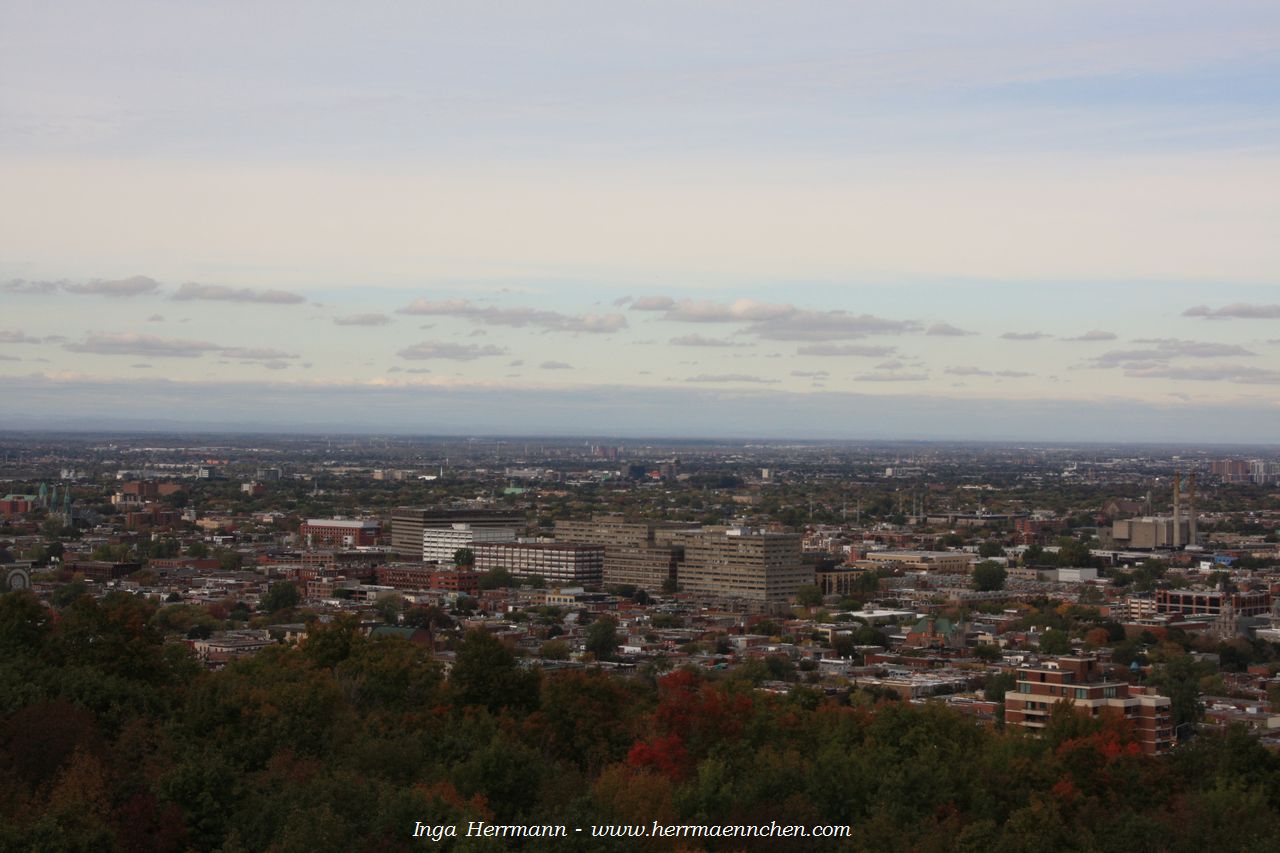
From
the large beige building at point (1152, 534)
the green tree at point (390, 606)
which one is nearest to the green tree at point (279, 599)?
the green tree at point (390, 606)

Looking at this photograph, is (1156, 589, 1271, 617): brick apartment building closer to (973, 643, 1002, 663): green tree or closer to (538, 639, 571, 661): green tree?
(973, 643, 1002, 663): green tree

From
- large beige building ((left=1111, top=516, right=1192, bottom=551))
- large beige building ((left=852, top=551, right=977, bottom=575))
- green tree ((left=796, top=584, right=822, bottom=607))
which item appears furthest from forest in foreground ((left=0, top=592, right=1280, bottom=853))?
large beige building ((left=1111, top=516, right=1192, bottom=551))

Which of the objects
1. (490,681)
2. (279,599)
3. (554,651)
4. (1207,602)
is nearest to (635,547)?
(279,599)

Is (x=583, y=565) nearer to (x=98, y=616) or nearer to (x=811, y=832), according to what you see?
(x=98, y=616)

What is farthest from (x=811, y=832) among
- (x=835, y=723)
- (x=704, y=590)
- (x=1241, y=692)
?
(x=704, y=590)

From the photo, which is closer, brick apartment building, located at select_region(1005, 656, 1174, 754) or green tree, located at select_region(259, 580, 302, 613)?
brick apartment building, located at select_region(1005, 656, 1174, 754)

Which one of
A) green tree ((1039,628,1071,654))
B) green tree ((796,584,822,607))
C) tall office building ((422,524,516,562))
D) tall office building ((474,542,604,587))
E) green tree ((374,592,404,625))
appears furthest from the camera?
tall office building ((422,524,516,562))

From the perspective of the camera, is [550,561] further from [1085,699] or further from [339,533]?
[1085,699]
